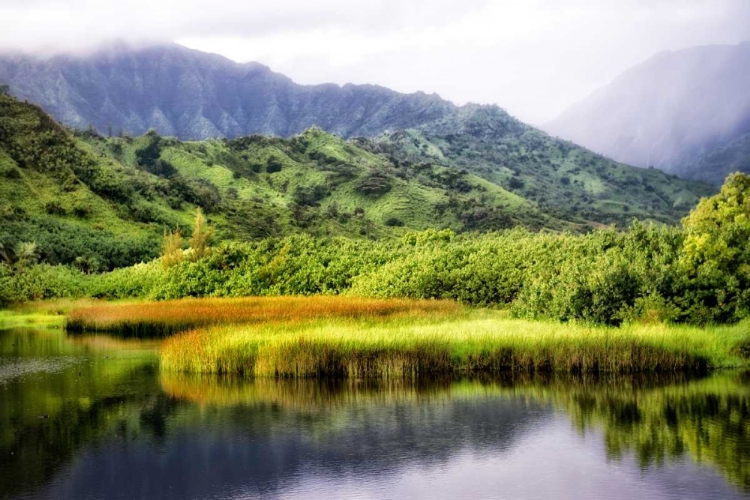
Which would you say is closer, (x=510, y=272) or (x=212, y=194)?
(x=510, y=272)

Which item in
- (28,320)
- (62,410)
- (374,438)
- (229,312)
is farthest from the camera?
(28,320)

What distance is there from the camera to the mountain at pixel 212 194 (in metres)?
84.8

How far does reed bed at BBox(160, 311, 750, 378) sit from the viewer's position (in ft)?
83.9

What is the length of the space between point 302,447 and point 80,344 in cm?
2250

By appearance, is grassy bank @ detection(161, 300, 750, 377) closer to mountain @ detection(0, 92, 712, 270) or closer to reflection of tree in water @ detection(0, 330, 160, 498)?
reflection of tree in water @ detection(0, 330, 160, 498)

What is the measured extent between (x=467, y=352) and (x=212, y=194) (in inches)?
3613

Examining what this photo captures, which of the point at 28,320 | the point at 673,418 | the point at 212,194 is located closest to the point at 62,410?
the point at 673,418

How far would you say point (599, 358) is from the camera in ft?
84.0

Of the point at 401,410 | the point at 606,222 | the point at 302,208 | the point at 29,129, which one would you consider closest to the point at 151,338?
the point at 401,410

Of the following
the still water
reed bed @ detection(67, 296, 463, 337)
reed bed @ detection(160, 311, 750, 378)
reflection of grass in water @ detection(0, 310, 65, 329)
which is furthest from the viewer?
reflection of grass in water @ detection(0, 310, 65, 329)

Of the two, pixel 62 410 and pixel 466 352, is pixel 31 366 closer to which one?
pixel 62 410

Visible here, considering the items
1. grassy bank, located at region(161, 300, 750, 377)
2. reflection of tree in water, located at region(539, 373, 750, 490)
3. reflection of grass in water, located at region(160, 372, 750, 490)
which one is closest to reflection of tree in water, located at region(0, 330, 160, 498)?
reflection of grass in water, located at region(160, 372, 750, 490)

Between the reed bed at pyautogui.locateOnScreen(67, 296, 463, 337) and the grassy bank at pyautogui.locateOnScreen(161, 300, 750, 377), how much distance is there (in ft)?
16.6

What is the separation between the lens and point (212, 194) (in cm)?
11338
